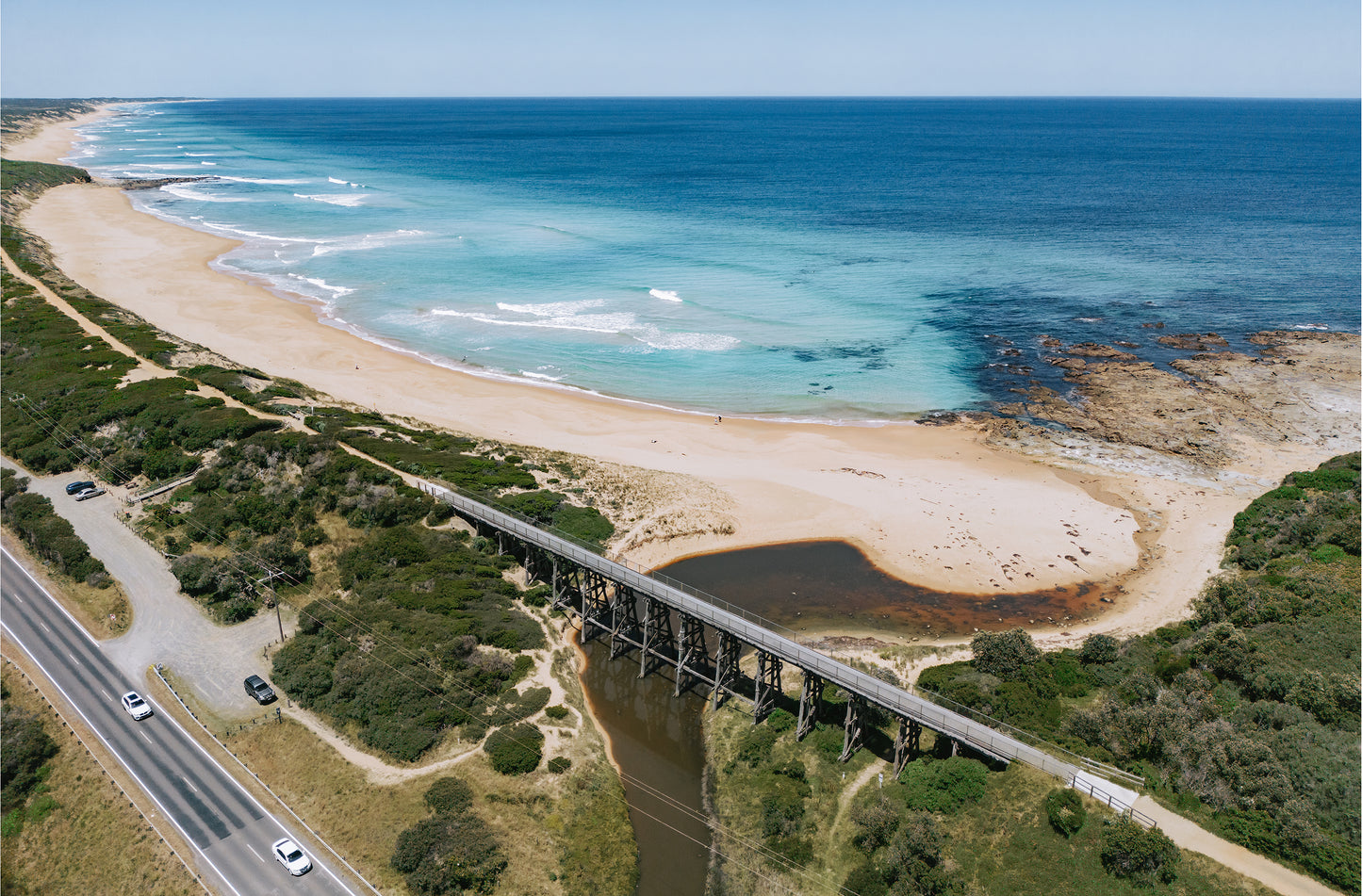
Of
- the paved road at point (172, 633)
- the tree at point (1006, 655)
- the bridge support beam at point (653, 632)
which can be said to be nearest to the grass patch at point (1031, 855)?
the tree at point (1006, 655)

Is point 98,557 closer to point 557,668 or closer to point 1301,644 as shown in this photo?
point 557,668

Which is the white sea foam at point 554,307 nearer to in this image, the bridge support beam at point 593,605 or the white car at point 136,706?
the bridge support beam at point 593,605

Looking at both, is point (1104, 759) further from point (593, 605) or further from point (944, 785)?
point (593, 605)

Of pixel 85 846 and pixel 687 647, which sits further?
pixel 687 647

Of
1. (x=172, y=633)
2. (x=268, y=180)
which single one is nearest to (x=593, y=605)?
(x=172, y=633)

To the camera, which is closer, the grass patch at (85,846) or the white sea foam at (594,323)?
the grass patch at (85,846)

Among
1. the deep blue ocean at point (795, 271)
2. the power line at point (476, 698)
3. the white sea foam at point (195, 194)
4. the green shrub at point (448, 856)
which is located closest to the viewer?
the green shrub at point (448, 856)
